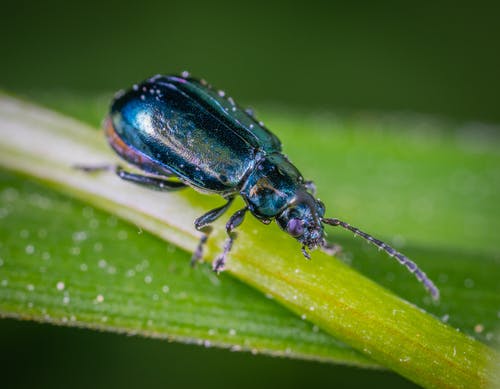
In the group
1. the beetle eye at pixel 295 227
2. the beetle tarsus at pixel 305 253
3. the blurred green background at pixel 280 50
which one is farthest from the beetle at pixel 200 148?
the blurred green background at pixel 280 50

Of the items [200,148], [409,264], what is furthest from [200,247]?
[409,264]

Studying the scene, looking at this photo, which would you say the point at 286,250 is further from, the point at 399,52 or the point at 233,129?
the point at 399,52

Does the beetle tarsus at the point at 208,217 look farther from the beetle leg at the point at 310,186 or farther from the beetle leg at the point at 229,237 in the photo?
the beetle leg at the point at 310,186

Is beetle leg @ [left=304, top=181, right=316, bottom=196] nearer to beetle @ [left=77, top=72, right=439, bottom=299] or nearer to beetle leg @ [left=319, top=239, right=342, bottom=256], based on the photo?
beetle @ [left=77, top=72, right=439, bottom=299]

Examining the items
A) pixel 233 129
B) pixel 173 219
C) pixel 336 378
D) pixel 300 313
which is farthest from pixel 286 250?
pixel 336 378

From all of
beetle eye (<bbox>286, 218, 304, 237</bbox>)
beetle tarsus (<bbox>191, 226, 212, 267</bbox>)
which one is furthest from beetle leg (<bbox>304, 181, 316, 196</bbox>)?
beetle tarsus (<bbox>191, 226, 212, 267</bbox>)

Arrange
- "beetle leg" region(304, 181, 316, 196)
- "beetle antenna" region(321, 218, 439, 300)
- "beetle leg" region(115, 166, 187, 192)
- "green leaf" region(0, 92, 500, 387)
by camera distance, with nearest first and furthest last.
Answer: "green leaf" region(0, 92, 500, 387) → "beetle antenna" region(321, 218, 439, 300) → "beetle leg" region(115, 166, 187, 192) → "beetle leg" region(304, 181, 316, 196)
